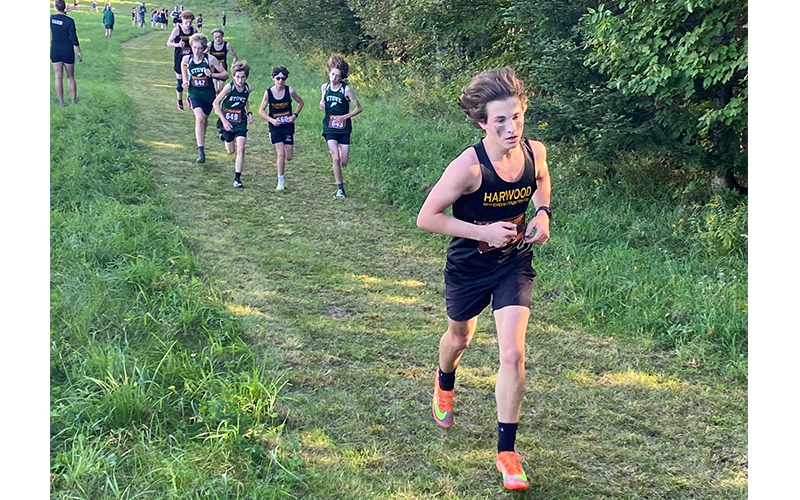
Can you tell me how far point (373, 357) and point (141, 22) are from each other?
4036 cm

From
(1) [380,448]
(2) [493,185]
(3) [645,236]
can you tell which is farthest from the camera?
(3) [645,236]

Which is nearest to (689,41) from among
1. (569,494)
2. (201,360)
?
(569,494)

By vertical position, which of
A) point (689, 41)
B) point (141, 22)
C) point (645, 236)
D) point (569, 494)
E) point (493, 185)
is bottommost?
point (569, 494)

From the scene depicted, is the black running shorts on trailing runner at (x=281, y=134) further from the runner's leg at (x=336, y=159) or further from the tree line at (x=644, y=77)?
the tree line at (x=644, y=77)

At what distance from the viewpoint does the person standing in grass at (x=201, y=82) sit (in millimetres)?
10336

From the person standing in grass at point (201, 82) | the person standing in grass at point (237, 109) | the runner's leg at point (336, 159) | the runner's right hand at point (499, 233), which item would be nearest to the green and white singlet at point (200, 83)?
the person standing in grass at point (201, 82)

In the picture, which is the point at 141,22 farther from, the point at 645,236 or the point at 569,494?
the point at 569,494

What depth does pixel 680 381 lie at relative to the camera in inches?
183

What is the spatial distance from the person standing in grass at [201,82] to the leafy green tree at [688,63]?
580 cm

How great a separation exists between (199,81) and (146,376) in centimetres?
744

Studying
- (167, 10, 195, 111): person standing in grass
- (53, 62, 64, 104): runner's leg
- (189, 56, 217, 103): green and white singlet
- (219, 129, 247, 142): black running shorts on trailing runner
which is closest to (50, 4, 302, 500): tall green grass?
(219, 129, 247, 142): black running shorts on trailing runner

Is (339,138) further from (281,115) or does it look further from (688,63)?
(688,63)

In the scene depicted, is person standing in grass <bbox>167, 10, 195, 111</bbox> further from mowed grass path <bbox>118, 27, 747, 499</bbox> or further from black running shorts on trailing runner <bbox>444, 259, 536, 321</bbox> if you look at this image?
black running shorts on trailing runner <bbox>444, 259, 536, 321</bbox>

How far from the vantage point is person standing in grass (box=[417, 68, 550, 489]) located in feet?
11.1
